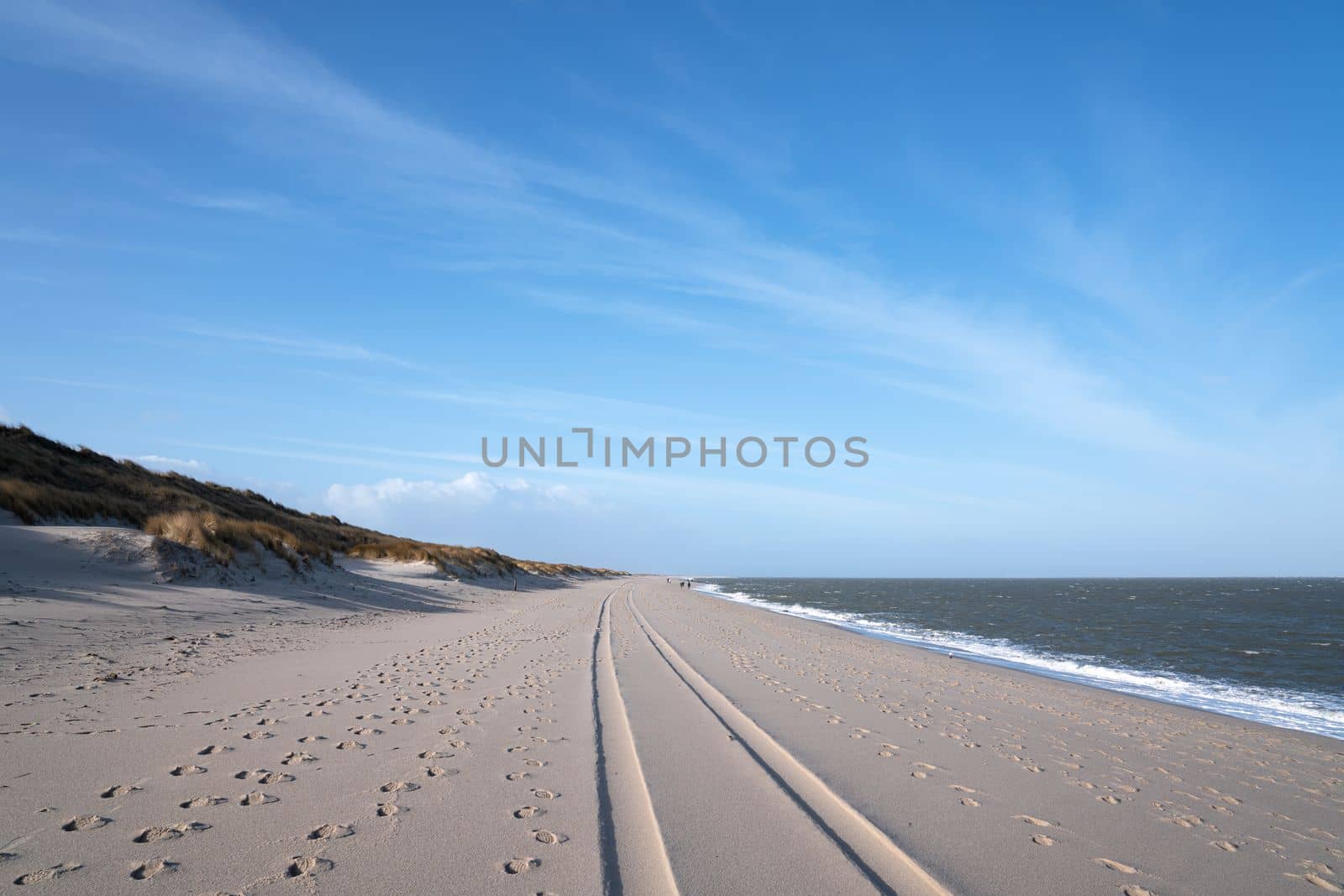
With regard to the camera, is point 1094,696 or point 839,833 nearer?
point 839,833

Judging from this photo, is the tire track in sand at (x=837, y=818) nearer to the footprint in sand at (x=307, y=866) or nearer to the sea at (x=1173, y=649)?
the footprint in sand at (x=307, y=866)

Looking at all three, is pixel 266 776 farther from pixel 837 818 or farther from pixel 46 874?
pixel 837 818

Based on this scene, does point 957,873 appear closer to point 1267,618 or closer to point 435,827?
point 435,827

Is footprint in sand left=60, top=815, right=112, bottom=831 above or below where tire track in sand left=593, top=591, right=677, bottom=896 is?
above

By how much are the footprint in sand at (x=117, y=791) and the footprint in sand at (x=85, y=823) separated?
0.39m

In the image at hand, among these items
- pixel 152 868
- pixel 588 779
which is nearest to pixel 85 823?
pixel 152 868

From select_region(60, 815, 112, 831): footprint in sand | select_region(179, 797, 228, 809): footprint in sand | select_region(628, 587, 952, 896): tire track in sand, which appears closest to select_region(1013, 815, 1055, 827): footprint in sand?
select_region(628, 587, 952, 896): tire track in sand

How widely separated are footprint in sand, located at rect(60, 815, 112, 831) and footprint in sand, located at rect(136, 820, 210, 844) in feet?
0.98

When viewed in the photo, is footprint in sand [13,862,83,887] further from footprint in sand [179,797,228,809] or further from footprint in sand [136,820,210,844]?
footprint in sand [179,797,228,809]

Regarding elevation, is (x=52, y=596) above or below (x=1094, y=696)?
above

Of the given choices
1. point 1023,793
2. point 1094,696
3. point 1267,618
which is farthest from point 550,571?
point 1023,793

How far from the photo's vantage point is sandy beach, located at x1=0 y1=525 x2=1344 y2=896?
4012mm

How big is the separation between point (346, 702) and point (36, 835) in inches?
168

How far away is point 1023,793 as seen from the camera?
616 cm
